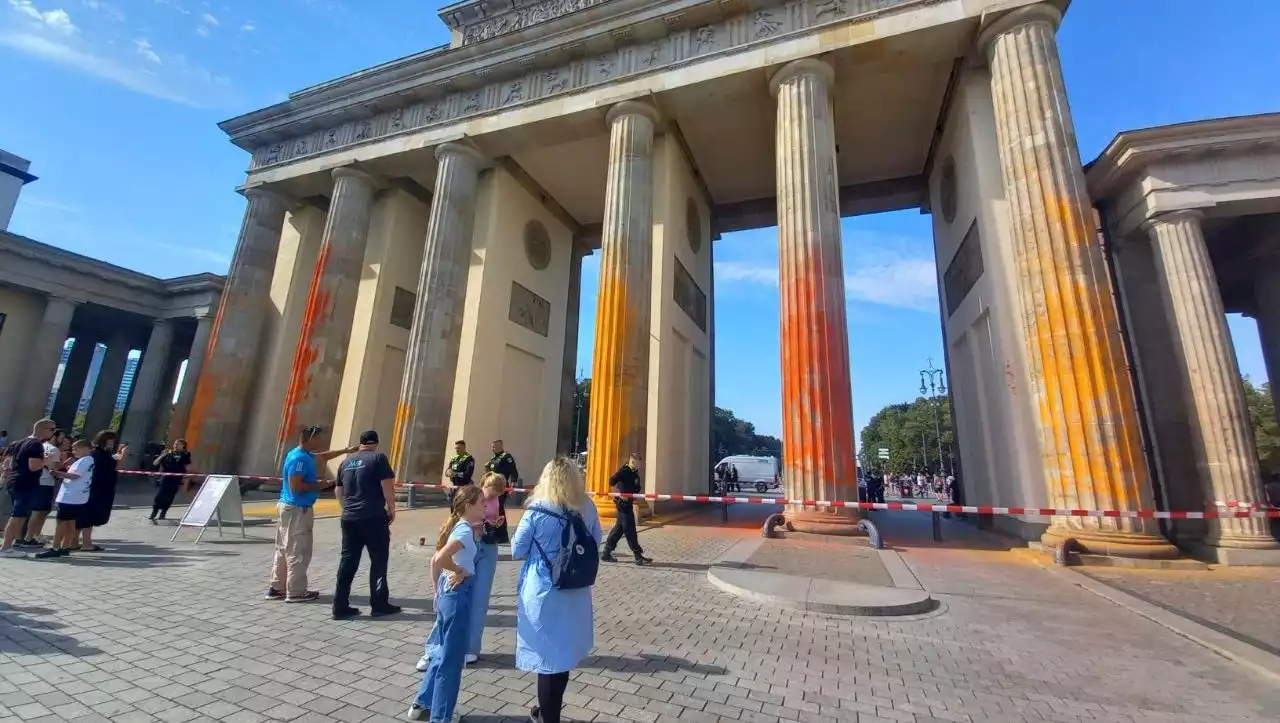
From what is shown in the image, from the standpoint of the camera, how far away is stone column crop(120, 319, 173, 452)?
27.2m

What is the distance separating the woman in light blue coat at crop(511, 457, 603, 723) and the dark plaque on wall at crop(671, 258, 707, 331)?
13350mm

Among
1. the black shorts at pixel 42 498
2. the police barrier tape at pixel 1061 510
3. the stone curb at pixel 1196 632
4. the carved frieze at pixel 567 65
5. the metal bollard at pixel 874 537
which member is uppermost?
the carved frieze at pixel 567 65

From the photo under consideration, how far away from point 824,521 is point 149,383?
34.1 metres

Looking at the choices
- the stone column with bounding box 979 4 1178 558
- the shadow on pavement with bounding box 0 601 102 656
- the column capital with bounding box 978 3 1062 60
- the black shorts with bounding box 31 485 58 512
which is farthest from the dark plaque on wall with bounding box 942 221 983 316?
the black shorts with bounding box 31 485 58 512

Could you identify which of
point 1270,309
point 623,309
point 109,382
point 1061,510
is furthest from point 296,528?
point 109,382

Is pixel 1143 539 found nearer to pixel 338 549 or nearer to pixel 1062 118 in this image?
pixel 1062 118

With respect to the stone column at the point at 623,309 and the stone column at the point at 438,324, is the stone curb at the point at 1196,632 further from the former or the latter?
the stone column at the point at 438,324

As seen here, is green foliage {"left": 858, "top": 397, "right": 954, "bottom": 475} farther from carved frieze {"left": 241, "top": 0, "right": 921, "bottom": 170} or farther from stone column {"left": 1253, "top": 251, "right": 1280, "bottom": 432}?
carved frieze {"left": 241, "top": 0, "right": 921, "bottom": 170}

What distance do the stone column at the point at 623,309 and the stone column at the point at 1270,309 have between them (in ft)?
56.4

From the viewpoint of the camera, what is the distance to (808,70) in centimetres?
1316

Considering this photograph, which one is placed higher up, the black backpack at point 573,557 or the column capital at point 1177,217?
the column capital at point 1177,217

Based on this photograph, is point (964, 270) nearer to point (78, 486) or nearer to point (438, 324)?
point (438, 324)

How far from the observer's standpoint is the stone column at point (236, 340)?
700 inches

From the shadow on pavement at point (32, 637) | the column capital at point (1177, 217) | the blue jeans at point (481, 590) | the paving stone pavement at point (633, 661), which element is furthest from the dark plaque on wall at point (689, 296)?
the shadow on pavement at point (32, 637)
